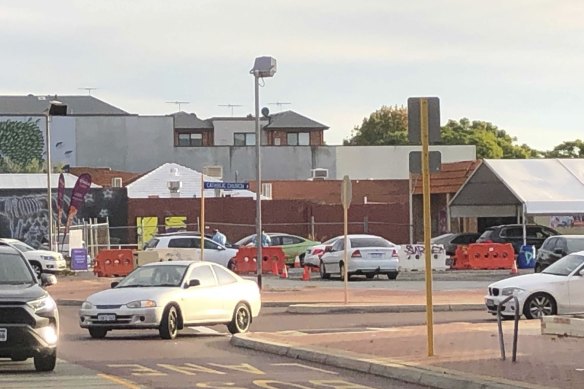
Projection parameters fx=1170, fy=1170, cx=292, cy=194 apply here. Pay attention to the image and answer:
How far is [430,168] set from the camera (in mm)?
16047

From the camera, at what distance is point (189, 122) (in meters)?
105

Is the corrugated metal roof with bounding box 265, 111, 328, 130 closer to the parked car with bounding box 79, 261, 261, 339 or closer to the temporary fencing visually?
the temporary fencing

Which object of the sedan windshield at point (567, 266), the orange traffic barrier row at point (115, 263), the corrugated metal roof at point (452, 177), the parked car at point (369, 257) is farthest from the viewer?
the corrugated metal roof at point (452, 177)

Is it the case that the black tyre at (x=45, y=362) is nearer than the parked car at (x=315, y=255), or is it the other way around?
the black tyre at (x=45, y=362)

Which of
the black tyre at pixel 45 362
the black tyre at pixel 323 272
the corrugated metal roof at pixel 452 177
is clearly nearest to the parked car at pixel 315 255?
the black tyre at pixel 323 272

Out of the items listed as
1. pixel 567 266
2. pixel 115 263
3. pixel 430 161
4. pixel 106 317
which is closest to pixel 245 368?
pixel 430 161

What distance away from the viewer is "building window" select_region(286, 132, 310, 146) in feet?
338

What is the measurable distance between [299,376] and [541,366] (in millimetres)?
3101

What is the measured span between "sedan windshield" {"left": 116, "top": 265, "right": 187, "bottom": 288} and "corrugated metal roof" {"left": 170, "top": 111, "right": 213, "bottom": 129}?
8163cm

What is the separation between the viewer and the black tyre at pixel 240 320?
Answer: 22.3 metres

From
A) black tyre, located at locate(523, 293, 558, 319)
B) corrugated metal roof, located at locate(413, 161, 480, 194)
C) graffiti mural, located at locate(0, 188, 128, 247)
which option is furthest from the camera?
graffiti mural, located at locate(0, 188, 128, 247)

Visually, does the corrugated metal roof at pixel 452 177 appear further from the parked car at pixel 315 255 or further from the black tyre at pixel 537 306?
the black tyre at pixel 537 306

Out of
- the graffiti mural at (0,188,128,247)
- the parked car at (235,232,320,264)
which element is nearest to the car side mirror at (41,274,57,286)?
the parked car at (235,232,320,264)

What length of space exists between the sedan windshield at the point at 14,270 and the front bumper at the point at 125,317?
14.3 ft
